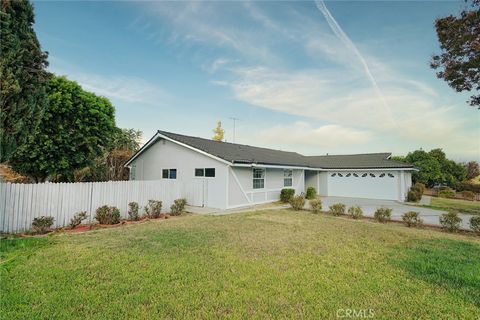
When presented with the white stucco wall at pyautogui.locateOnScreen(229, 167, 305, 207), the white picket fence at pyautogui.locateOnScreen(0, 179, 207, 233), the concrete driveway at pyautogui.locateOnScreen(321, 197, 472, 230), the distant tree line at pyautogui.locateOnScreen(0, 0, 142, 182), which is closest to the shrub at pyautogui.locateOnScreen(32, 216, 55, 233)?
the white picket fence at pyautogui.locateOnScreen(0, 179, 207, 233)

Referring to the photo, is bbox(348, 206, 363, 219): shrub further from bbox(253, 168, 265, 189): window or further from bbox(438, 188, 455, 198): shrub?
bbox(438, 188, 455, 198): shrub

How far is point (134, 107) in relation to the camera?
17906 mm

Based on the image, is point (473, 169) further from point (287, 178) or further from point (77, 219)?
point (77, 219)

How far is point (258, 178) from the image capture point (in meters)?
16.6

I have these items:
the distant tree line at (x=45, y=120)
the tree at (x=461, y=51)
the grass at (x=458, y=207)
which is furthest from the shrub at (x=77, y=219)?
the grass at (x=458, y=207)

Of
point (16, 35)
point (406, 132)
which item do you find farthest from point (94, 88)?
point (406, 132)

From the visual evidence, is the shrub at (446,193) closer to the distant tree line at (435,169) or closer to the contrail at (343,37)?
the distant tree line at (435,169)

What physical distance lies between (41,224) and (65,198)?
1.33m

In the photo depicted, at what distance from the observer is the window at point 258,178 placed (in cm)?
1625

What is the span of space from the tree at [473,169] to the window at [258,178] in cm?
3897

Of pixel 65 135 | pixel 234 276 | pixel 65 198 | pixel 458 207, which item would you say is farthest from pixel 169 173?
pixel 458 207

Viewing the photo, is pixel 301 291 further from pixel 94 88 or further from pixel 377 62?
pixel 94 88

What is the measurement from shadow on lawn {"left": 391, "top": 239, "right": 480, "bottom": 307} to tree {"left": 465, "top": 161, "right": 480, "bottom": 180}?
41519mm

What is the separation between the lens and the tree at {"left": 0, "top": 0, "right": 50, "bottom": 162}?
6215 millimetres
